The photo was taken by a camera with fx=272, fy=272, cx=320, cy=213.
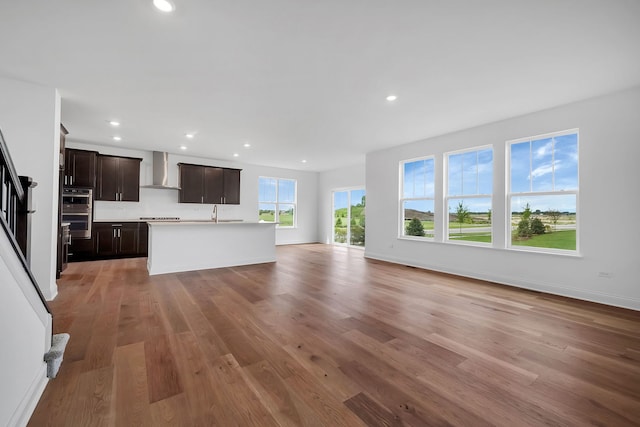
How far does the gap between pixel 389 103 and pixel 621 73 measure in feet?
8.05

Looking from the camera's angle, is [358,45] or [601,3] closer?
[601,3]

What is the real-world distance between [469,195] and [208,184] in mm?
6411

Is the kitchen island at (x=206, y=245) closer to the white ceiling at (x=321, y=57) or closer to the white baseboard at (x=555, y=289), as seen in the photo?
the white ceiling at (x=321, y=57)

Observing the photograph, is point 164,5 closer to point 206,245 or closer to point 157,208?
point 206,245

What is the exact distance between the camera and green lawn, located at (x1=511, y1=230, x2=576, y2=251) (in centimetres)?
389

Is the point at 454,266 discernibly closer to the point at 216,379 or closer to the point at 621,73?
the point at 621,73

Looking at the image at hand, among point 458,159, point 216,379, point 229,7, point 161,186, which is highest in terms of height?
point 229,7

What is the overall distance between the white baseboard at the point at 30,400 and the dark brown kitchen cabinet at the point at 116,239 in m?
5.24

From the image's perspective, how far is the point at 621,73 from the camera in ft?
9.70

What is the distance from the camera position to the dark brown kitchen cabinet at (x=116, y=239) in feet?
19.7

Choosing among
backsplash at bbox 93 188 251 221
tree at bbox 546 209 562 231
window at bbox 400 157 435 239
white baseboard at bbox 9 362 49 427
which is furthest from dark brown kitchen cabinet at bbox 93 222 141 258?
tree at bbox 546 209 562 231

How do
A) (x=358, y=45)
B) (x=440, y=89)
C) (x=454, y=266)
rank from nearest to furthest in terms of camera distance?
(x=358, y=45), (x=440, y=89), (x=454, y=266)

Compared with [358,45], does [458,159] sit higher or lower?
lower

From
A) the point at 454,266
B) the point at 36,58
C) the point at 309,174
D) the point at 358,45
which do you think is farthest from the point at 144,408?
the point at 309,174
